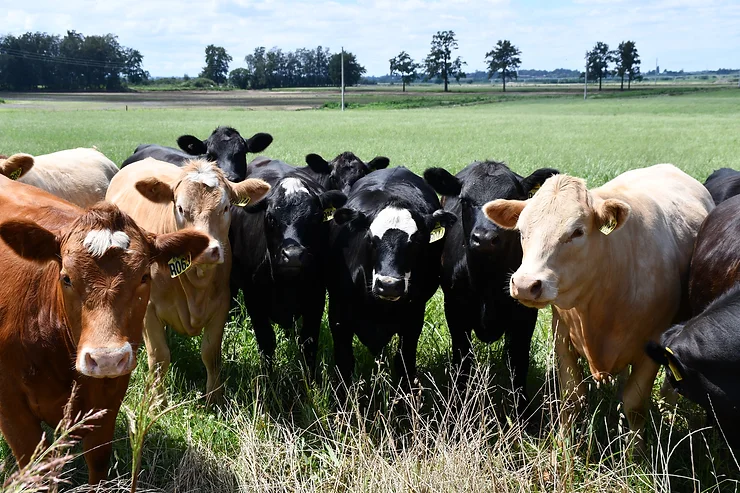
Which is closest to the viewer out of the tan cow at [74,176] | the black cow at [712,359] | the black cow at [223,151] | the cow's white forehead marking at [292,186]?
the black cow at [712,359]

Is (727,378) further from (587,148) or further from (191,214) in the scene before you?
(587,148)

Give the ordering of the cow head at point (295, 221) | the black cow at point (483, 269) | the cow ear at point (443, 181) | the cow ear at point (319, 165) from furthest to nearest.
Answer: the cow ear at point (319, 165) → the cow ear at point (443, 181) → the cow head at point (295, 221) → the black cow at point (483, 269)

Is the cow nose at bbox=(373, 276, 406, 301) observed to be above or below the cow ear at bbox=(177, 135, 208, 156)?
below

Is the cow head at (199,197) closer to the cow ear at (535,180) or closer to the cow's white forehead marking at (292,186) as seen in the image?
the cow's white forehead marking at (292,186)

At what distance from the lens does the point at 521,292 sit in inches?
161

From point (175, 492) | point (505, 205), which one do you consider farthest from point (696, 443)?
point (175, 492)

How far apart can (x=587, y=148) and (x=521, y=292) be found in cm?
2215

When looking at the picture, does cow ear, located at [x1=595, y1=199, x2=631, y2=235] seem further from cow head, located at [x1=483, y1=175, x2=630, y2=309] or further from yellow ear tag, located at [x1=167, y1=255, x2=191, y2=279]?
yellow ear tag, located at [x1=167, y1=255, x2=191, y2=279]

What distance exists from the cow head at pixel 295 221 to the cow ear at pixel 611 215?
7.32 feet

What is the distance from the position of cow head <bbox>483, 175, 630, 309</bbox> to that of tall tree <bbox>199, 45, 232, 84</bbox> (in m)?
124

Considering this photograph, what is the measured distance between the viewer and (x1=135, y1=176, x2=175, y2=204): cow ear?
5520 millimetres

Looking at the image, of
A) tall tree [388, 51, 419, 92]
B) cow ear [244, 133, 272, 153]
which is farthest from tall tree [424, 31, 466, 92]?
cow ear [244, 133, 272, 153]

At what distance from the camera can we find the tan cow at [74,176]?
8.38 m

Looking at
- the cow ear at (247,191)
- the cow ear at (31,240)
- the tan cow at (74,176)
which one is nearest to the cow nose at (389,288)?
the cow ear at (247,191)
